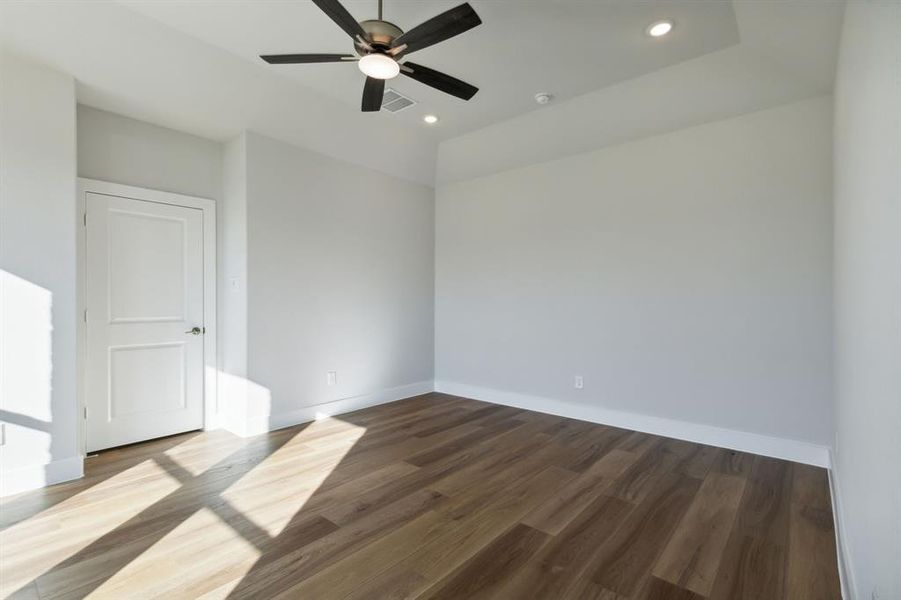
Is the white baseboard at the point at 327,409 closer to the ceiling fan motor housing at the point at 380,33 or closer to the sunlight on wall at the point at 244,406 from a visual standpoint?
the sunlight on wall at the point at 244,406

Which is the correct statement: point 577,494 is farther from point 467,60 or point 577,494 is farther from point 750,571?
point 467,60

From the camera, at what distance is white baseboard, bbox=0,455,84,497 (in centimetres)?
264

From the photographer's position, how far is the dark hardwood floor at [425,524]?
1839mm

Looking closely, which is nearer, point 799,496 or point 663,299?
point 799,496

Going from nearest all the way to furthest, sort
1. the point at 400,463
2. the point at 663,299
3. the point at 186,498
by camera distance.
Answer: the point at 186,498 → the point at 400,463 → the point at 663,299

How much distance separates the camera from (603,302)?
419cm

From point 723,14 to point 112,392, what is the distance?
533 centimetres

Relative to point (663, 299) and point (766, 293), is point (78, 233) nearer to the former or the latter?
point (663, 299)

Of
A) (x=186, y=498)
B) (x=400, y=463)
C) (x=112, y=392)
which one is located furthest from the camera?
(x=112, y=392)

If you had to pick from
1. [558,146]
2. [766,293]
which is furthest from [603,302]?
[558,146]

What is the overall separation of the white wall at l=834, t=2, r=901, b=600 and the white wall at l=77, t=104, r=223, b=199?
15.1 ft

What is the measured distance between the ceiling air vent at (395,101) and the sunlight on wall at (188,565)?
11.2ft

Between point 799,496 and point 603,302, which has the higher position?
point 603,302

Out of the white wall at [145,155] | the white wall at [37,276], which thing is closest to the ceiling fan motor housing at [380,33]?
the white wall at [37,276]
